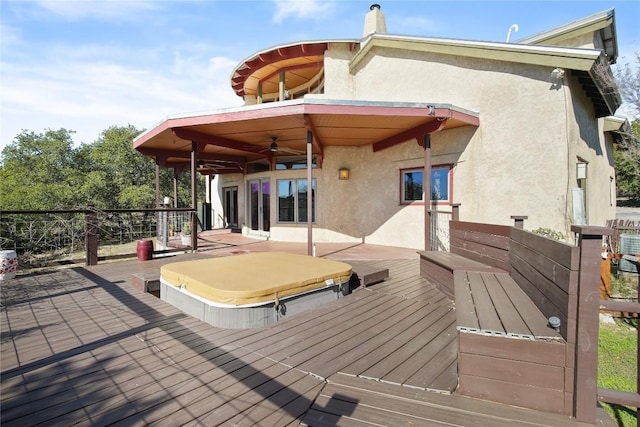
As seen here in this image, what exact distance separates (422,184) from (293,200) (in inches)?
150

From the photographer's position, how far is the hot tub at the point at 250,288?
115 inches

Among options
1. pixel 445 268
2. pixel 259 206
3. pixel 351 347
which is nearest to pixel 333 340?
pixel 351 347

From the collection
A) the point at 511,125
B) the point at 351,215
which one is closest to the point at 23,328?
the point at 351,215

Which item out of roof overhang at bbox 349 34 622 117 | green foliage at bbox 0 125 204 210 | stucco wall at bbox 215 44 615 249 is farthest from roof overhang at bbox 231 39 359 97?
green foliage at bbox 0 125 204 210

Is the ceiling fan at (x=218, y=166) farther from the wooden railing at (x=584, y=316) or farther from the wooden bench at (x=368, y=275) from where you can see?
the wooden railing at (x=584, y=316)

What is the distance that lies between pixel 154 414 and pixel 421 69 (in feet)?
27.0

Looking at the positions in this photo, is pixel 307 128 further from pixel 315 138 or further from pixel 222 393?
pixel 222 393

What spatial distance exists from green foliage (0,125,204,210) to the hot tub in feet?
43.7

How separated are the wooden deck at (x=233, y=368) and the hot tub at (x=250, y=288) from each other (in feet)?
0.44

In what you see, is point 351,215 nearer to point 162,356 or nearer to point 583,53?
point 583,53

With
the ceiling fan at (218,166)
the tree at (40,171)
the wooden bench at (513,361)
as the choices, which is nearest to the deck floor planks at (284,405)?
the wooden bench at (513,361)

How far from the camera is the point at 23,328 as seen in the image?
2932 millimetres

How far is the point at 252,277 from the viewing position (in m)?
3.42

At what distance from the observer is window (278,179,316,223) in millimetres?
9242
